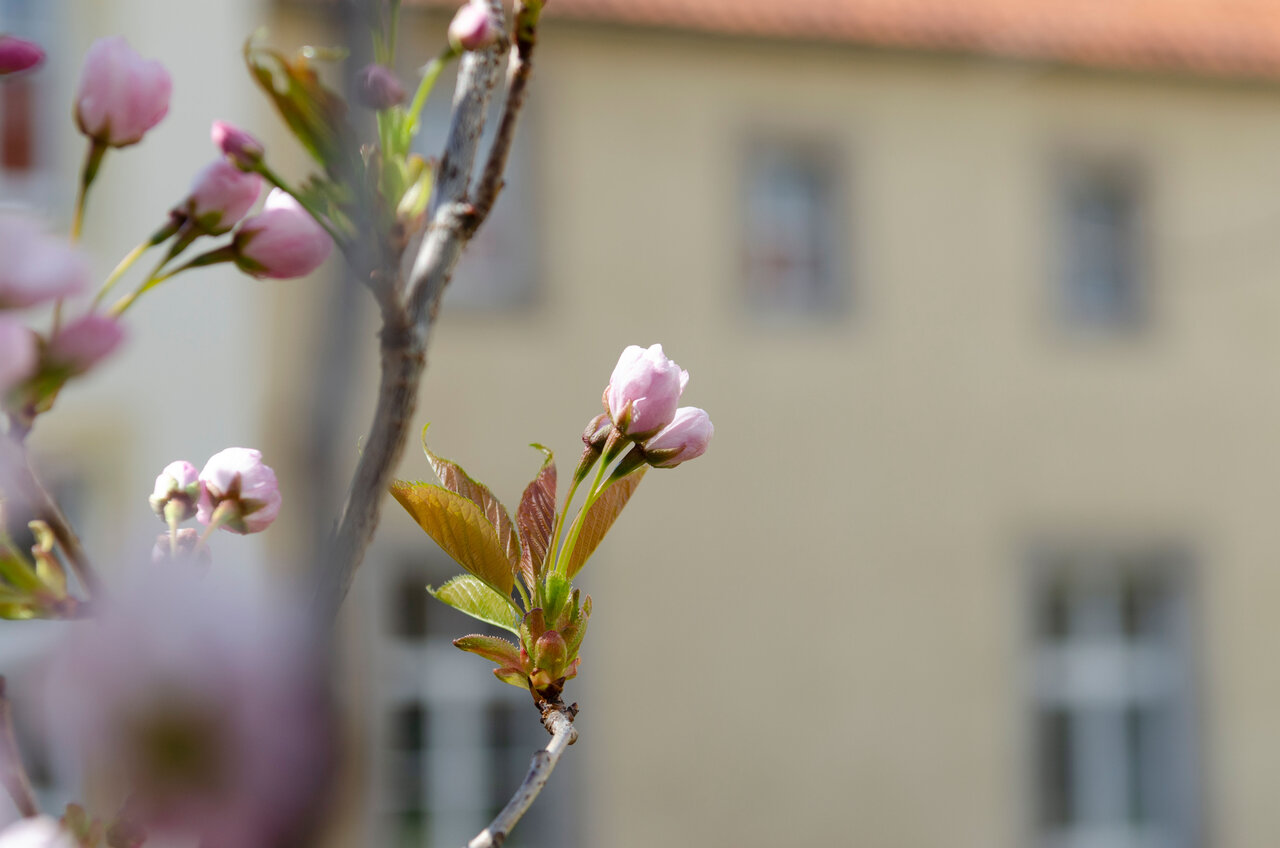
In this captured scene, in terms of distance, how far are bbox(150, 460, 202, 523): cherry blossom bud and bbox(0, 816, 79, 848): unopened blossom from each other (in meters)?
0.24

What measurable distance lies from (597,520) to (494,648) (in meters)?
0.05

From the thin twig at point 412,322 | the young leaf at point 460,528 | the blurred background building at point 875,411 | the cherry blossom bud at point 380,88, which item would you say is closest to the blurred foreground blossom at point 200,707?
the thin twig at point 412,322

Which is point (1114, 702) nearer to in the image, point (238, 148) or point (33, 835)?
point (238, 148)

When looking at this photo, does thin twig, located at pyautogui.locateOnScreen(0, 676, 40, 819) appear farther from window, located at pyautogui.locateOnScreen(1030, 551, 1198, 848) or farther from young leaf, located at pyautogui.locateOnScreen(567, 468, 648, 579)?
window, located at pyautogui.locateOnScreen(1030, 551, 1198, 848)

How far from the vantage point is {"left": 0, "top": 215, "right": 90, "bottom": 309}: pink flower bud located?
28 centimetres

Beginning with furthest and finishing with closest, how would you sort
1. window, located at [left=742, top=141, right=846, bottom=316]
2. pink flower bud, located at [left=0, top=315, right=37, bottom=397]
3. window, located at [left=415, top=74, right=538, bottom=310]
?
window, located at [left=742, top=141, right=846, bottom=316] → window, located at [left=415, top=74, right=538, bottom=310] → pink flower bud, located at [left=0, top=315, right=37, bottom=397]

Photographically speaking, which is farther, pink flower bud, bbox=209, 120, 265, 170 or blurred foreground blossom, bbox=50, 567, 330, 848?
pink flower bud, bbox=209, 120, 265, 170

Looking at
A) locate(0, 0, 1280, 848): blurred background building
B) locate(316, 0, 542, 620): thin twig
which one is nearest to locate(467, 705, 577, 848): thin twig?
locate(316, 0, 542, 620): thin twig

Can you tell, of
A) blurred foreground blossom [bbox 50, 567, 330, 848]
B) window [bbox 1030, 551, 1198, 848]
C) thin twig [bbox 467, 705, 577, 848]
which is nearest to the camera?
blurred foreground blossom [bbox 50, 567, 330, 848]

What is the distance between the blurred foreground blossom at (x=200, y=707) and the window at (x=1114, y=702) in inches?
313

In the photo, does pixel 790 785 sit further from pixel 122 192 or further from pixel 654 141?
pixel 122 192

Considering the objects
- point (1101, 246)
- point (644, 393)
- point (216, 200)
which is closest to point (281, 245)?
point (216, 200)

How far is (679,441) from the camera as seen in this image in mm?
527

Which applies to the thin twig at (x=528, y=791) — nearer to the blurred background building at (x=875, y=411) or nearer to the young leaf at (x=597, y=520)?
the young leaf at (x=597, y=520)
